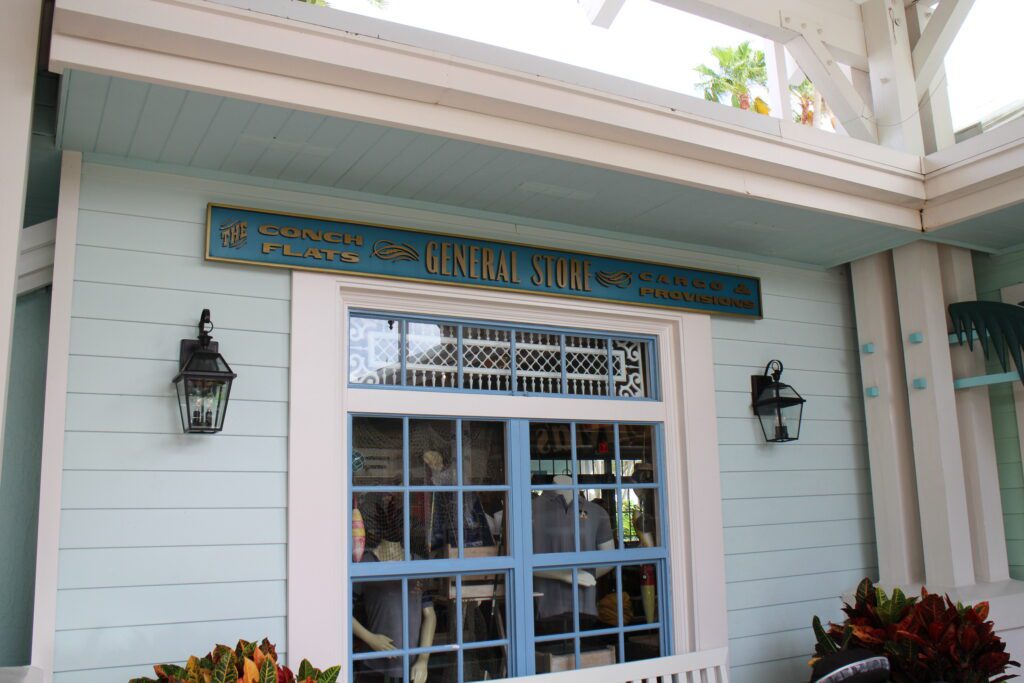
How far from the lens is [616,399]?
442 cm

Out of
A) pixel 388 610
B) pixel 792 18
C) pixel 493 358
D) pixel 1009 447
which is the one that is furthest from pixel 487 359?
pixel 1009 447

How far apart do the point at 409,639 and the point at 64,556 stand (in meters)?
1.42

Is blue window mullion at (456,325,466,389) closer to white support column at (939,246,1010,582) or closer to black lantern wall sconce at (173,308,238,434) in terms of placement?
black lantern wall sconce at (173,308,238,434)

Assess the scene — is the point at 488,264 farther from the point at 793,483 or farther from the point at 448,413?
the point at 793,483

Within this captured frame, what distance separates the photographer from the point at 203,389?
325 centimetres

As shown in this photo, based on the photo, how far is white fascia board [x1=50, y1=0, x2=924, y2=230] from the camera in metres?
2.77

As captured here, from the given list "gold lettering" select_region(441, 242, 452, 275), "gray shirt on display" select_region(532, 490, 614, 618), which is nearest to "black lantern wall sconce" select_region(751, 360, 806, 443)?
"gray shirt on display" select_region(532, 490, 614, 618)

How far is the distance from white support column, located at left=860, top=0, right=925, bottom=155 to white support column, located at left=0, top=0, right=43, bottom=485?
4.07 metres

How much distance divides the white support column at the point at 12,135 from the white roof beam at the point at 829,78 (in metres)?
3.67

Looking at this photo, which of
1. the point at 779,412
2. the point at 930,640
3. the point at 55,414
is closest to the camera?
the point at 55,414

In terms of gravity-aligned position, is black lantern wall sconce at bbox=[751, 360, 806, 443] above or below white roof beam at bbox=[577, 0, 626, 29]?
below

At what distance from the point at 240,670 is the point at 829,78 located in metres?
4.05

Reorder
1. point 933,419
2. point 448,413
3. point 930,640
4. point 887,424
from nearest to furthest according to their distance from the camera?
point 930,640
point 448,413
point 933,419
point 887,424

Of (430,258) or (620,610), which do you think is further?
(620,610)
